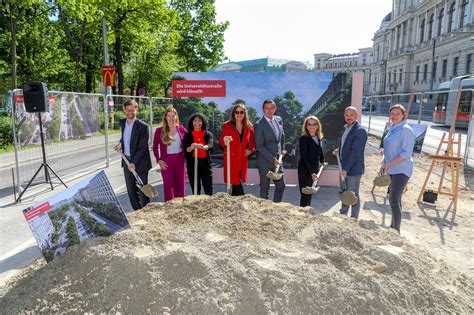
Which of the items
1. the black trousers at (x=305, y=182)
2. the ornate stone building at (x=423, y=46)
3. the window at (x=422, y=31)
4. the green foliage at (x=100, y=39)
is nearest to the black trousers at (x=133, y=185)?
the black trousers at (x=305, y=182)

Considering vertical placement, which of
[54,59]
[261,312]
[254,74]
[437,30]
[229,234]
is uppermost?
[437,30]

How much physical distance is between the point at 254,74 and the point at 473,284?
5504 millimetres

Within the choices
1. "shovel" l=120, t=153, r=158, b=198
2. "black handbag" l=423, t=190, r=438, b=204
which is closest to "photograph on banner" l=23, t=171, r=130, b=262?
"shovel" l=120, t=153, r=158, b=198

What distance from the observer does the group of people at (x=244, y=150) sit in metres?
4.88

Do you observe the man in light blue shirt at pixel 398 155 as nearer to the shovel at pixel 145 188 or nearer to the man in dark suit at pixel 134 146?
the shovel at pixel 145 188

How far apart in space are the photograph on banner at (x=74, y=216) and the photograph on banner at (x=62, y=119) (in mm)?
4659

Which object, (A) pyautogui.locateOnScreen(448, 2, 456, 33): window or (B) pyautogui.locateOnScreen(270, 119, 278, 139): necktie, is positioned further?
(A) pyautogui.locateOnScreen(448, 2, 456, 33): window

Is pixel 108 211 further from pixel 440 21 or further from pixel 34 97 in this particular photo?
pixel 440 21

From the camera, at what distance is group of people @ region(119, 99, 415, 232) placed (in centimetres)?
488

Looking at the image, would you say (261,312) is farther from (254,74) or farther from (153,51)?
(153,51)

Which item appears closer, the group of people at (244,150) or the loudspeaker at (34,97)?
the group of people at (244,150)

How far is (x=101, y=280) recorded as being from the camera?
2795 mm

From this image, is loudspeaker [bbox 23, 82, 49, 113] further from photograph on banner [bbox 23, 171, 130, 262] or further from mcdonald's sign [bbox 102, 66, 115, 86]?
mcdonald's sign [bbox 102, 66, 115, 86]

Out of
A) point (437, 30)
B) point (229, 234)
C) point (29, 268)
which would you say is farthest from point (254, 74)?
point (437, 30)
